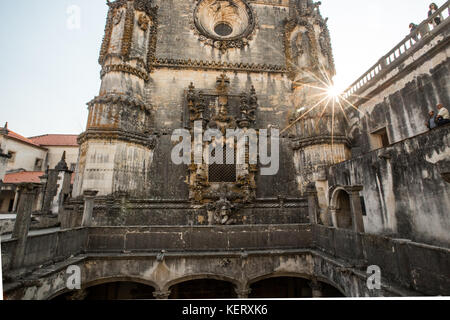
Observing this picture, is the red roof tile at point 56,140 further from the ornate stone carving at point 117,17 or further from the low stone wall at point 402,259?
the low stone wall at point 402,259

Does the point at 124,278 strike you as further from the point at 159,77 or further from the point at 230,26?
the point at 230,26

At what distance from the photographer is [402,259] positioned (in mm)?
4625

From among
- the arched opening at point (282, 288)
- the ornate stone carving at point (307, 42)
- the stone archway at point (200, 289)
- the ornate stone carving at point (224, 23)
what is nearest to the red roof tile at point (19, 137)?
the ornate stone carving at point (224, 23)

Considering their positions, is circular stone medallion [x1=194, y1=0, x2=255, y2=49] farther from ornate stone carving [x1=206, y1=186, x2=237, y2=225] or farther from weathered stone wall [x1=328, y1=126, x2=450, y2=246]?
weathered stone wall [x1=328, y1=126, x2=450, y2=246]

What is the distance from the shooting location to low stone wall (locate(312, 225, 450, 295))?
152 inches

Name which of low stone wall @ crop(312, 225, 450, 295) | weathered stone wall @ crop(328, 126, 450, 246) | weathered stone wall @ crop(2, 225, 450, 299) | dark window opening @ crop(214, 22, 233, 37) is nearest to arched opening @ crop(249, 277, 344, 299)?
weathered stone wall @ crop(2, 225, 450, 299)

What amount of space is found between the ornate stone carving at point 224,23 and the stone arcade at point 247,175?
104mm

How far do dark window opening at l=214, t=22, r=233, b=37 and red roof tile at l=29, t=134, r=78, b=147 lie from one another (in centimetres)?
2885

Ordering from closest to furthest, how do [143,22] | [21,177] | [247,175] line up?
[247,175] < [143,22] < [21,177]

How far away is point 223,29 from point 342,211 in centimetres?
1519

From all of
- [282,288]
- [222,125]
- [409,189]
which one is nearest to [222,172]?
[222,125]

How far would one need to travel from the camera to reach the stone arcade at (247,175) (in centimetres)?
643

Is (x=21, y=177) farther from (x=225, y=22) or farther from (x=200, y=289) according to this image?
(x=225, y=22)
